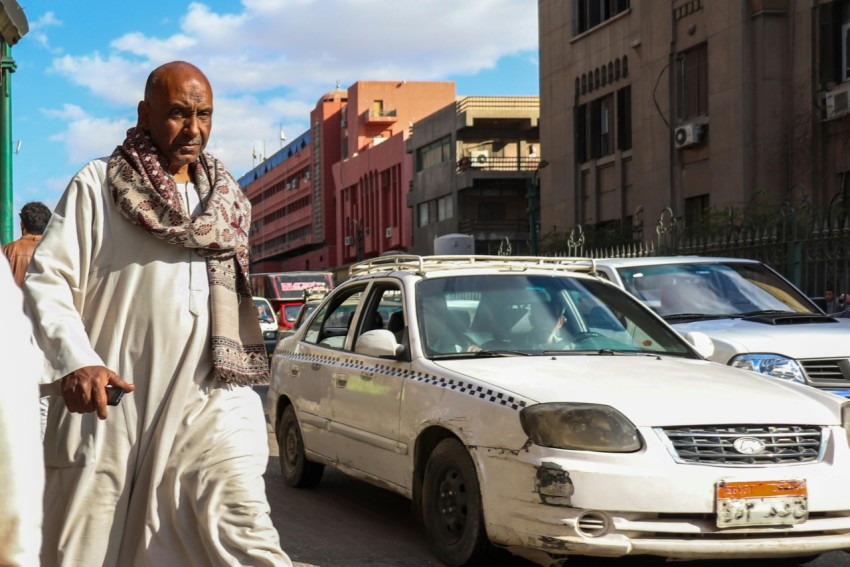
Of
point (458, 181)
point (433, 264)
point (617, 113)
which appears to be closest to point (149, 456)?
point (433, 264)

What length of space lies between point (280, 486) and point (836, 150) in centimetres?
2324

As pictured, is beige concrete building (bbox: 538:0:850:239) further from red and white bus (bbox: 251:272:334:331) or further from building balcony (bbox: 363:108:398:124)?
building balcony (bbox: 363:108:398:124)

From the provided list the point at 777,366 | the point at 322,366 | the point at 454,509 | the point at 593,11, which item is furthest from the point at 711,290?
the point at 593,11

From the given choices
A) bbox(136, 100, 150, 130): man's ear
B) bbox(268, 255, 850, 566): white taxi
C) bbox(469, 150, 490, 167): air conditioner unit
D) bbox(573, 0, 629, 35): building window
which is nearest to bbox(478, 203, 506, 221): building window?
bbox(469, 150, 490, 167): air conditioner unit

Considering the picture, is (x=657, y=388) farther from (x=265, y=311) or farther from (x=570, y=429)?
(x=265, y=311)

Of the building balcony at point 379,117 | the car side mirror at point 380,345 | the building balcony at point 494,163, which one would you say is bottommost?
the car side mirror at point 380,345

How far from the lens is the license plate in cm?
523

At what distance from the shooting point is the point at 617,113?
39250mm

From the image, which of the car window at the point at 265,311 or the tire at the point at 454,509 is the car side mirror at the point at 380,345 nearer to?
the tire at the point at 454,509

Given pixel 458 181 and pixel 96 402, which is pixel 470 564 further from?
pixel 458 181

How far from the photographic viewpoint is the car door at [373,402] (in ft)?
22.0

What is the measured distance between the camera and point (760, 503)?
207 inches

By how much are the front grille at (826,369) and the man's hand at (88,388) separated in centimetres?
591

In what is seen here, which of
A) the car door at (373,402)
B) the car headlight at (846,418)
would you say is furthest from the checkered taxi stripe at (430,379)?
the car headlight at (846,418)
